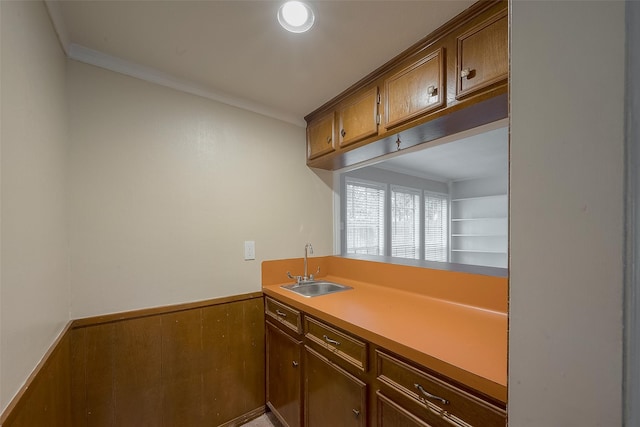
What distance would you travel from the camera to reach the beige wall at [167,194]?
4.65 ft

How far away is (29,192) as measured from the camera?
0.90 meters

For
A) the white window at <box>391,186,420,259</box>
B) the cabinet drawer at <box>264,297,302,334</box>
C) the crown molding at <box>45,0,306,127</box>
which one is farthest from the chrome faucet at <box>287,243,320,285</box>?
the white window at <box>391,186,420,259</box>

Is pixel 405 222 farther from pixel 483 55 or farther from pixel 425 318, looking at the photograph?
pixel 483 55

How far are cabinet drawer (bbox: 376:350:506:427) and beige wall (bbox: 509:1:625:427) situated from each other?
43 cm

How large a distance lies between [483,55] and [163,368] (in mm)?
2323

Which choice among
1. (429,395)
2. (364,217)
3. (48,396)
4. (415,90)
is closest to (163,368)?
(48,396)

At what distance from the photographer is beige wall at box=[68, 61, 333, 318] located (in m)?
1.42

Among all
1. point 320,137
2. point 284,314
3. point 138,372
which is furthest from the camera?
point 320,137

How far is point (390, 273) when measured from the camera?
1.83 meters

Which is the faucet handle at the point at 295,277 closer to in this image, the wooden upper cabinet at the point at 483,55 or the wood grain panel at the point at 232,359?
the wood grain panel at the point at 232,359

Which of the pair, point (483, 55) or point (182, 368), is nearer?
point (483, 55)

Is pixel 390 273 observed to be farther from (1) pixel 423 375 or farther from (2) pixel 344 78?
(2) pixel 344 78

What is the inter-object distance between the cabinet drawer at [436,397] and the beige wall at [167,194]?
120 centimetres

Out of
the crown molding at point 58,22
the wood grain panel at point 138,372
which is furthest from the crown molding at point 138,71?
the wood grain panel at point 138,372
